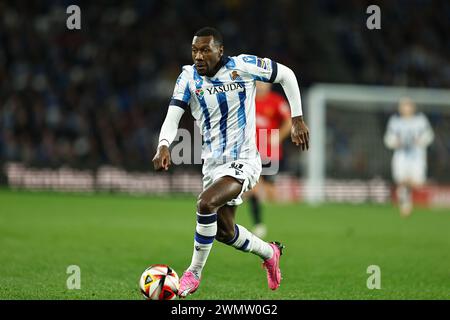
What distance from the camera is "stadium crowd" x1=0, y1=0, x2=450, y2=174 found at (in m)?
19.0

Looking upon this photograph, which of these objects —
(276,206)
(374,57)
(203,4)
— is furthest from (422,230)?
(203,4)

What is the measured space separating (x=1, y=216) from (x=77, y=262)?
486cm

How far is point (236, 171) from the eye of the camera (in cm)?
611

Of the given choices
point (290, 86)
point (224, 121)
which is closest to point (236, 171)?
point (224, 121)

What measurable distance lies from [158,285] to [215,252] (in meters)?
3.39

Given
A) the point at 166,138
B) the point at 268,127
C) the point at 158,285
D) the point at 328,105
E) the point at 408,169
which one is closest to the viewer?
the point at 158,285

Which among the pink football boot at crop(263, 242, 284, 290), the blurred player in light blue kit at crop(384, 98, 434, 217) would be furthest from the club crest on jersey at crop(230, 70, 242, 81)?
the blurred player in light blue kit at crop(384, 98, 434, 217)

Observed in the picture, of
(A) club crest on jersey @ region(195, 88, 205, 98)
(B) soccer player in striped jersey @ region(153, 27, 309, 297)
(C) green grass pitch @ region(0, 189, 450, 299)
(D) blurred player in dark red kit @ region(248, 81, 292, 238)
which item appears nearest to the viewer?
(B) soccer player in striped jersey @ region(153, 27, 309, 297)

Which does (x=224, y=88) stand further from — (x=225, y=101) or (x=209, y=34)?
(x=209, y=34)

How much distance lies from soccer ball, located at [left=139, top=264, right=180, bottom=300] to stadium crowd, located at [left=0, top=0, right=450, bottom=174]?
12.5 m

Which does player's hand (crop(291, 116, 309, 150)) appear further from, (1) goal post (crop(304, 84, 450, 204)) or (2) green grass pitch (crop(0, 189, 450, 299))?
(1) goal post (crop(304, 84, 450, 204))

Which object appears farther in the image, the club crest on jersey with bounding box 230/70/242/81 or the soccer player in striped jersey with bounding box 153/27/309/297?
the club crest on jersey with bounding box 230/70/242/81

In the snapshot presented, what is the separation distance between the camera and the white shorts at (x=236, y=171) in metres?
6.11

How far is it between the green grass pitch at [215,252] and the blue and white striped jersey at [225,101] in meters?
1.16
